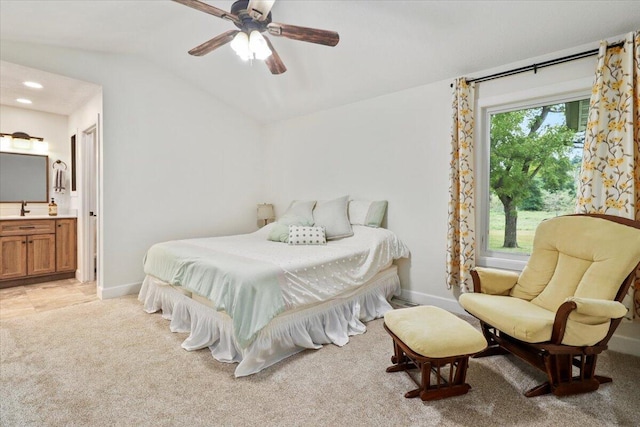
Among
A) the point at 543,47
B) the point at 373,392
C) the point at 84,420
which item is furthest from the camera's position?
the point at 543,47

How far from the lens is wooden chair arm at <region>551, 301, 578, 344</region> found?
5.44 feet

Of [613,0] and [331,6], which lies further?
[331,6]

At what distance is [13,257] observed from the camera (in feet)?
12.6

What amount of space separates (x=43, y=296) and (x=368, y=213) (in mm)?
3876

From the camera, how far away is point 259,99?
14.0ft

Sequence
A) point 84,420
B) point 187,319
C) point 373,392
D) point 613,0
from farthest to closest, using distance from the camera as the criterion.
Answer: point 187,319
point 613,0
point 373,392
point 84,420

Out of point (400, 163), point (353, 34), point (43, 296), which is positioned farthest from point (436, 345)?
point (43, 296)

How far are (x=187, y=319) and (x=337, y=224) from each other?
1.72m

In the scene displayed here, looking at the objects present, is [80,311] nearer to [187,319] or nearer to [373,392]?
[187,319]

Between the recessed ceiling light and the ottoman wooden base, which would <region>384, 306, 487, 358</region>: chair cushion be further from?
the recessed ceiling light

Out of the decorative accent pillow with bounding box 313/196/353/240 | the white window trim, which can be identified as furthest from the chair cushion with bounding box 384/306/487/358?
the decorative accent pillow with bounding box 313/196/353/240

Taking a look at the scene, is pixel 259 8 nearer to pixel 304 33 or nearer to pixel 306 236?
pixel 304 33

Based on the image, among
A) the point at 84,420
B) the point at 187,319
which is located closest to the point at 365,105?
the point at 187,319

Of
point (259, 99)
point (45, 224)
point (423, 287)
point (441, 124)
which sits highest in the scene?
point (259, 99)
